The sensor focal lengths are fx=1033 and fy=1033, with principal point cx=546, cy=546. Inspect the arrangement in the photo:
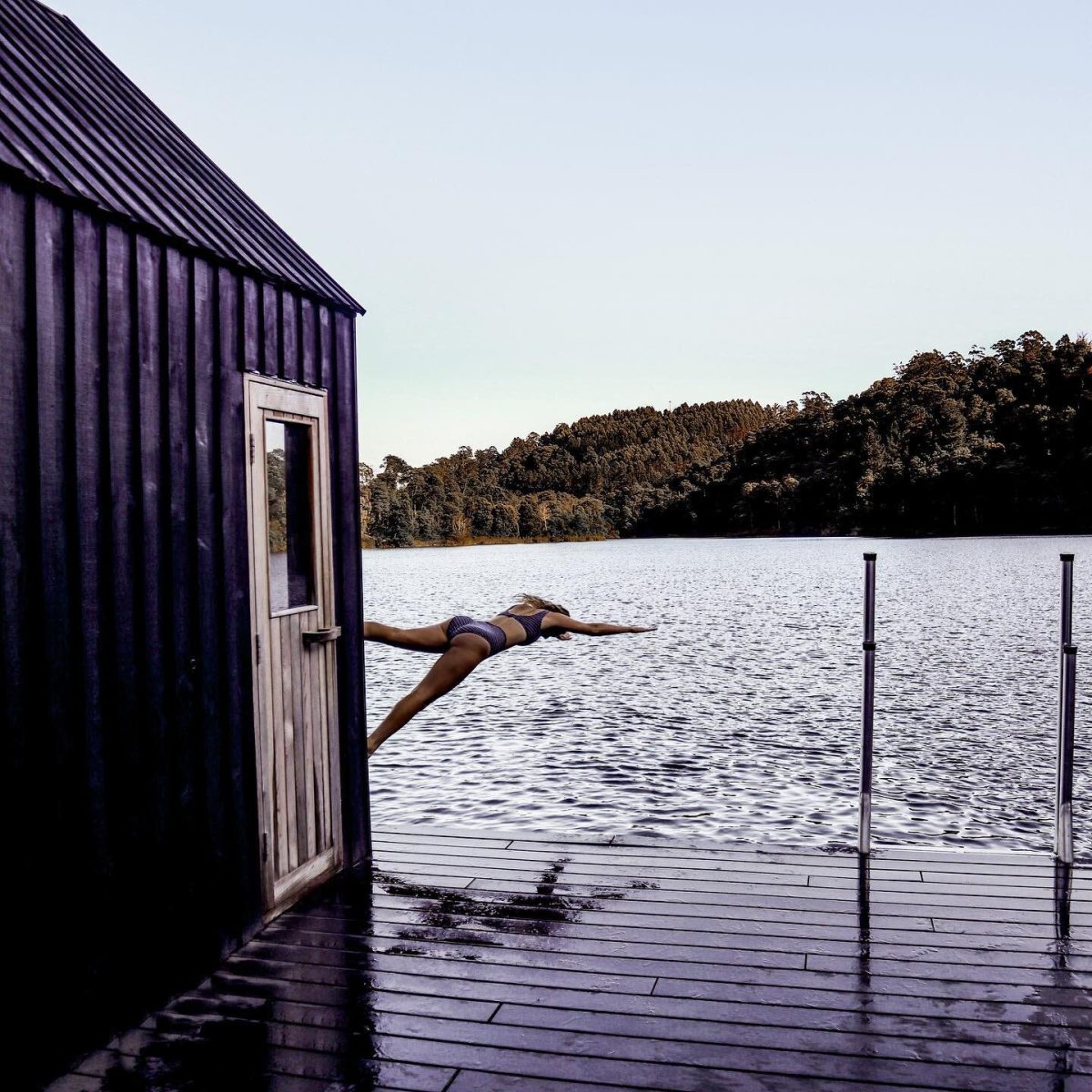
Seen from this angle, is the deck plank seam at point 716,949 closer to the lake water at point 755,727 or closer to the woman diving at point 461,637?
the woman diving at point 461,637

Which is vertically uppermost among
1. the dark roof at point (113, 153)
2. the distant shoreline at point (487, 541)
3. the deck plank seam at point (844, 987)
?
the dark roof at point (113, 153)

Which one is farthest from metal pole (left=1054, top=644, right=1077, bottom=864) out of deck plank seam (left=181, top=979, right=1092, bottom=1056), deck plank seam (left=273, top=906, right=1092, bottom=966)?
deck plank seam (left=181, top=979, right=1092, bottom=1056)

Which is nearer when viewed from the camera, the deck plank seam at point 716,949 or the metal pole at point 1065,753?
the deck plank seam at point 716,949

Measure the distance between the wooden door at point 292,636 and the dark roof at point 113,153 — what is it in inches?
19.9

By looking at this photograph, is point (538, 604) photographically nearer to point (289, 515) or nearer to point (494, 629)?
point (494, 629)

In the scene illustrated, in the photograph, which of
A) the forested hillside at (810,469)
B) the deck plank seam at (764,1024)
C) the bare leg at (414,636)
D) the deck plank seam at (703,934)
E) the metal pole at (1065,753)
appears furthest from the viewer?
the forested hillside at (810,469)

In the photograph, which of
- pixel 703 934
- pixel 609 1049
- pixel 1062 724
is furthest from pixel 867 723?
pixel 609 1049

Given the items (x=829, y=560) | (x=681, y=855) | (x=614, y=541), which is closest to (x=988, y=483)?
(x=829, y=560)

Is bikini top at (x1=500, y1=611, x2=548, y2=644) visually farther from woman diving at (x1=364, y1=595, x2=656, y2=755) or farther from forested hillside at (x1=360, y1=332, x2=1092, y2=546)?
forested hillside at (x1=360, y1=332, x2=1092, y2=546)

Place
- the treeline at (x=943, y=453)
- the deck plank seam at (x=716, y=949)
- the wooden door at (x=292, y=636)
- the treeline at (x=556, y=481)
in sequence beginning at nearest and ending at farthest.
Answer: the deck plank seam at (x=716, y=949) → the wooden door at (x=292, y=636) → the treeline at (x=943, y=453) → the treeline at (x=556, y=481)

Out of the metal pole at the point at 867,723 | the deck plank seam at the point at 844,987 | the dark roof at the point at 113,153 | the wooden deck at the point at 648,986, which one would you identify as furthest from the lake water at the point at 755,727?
the dark roof at the point at 113,153

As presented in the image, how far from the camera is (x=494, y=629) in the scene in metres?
6.25

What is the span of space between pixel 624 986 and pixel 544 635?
359 cm

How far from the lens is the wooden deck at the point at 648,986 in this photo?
2.62 m
